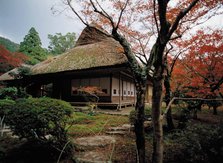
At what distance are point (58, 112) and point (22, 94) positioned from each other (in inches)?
384

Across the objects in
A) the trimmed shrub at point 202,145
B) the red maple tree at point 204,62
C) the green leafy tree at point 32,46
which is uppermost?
the green leafy tree at point 32,46

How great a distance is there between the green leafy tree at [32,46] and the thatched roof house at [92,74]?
11949 millimetres

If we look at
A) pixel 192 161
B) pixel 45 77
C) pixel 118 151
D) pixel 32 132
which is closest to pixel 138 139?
pixel 192 161

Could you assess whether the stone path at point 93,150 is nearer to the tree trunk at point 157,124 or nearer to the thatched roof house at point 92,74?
the tree trunk at point 157,124

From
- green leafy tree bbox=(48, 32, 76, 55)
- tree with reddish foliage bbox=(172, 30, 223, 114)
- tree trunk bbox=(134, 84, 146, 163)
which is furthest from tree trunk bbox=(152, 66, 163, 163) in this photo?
green leafy tree bbox=(48, 32, 76, 55)

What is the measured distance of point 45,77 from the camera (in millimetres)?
15609

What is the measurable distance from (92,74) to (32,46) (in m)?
19.4

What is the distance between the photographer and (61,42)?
35.6 meters

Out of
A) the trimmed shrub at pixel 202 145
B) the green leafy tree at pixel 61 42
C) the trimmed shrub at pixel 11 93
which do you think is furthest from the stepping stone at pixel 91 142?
the green leafy tree at pixel 61 42

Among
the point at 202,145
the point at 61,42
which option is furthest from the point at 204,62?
the point at 61,42

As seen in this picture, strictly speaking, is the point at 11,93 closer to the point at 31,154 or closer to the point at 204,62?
the point at 31,154

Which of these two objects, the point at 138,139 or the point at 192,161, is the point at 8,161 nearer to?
the point at 138,139

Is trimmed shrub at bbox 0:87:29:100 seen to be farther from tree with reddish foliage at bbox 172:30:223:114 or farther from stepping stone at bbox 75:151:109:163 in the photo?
tree with reddish foliage at bbox 172:30:223:114

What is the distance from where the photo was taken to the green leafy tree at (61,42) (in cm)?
3528
